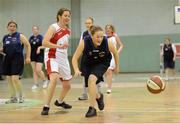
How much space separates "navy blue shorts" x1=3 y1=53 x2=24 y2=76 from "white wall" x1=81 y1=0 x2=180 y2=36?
16060 millimetres

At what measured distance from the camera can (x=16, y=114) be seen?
784cm

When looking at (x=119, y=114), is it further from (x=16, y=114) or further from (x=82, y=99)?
(x=82, y=99)

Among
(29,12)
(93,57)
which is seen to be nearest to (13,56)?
(93,57)

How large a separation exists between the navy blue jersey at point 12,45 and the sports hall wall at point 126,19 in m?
14.7

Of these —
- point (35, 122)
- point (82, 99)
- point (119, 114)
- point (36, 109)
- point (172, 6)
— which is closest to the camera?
point (35, 122)

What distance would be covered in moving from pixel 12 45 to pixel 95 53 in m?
2.65

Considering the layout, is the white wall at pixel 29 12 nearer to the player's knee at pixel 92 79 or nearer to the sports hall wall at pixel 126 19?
the sports hall wall at pixel 126 19

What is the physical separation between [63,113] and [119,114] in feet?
3.30

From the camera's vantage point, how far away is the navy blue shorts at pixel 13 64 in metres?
9.40

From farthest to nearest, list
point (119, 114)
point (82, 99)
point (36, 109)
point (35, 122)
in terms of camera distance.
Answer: point (82, 99) < point (36, 109) < point (119, 114) < point (35, 122)

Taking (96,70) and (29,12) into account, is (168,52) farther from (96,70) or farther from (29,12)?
(96,70)

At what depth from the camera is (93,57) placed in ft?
24.9

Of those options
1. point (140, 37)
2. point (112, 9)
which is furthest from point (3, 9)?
point (140, 37)

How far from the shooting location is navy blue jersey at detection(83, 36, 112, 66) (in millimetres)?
7520
